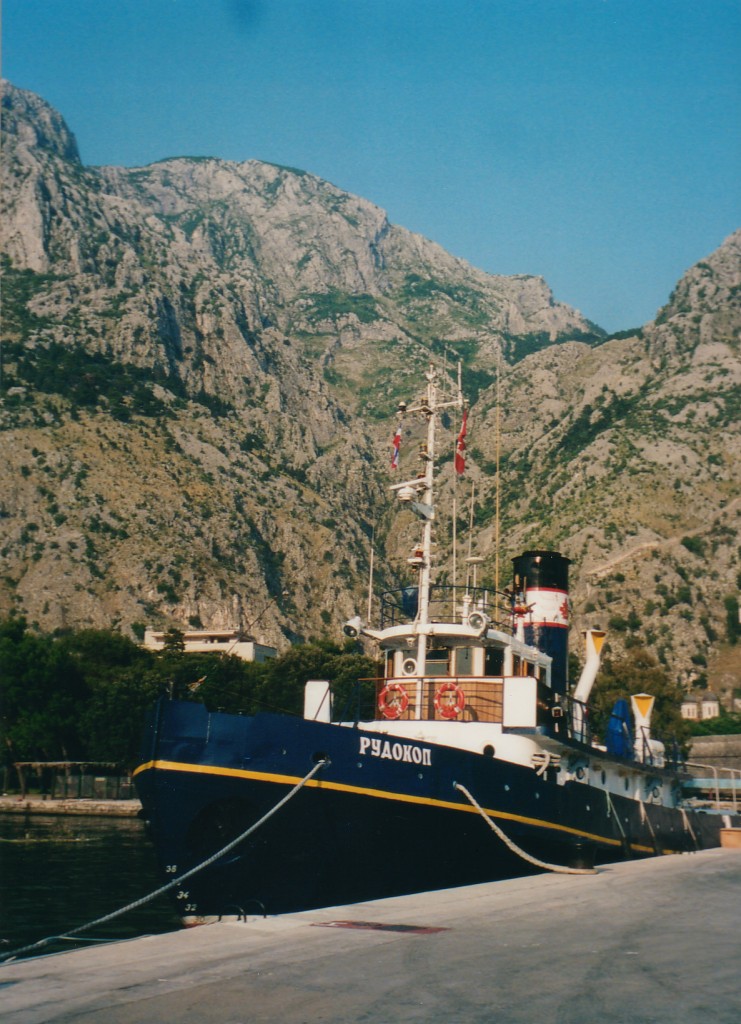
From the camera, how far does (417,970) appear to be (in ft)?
29.6

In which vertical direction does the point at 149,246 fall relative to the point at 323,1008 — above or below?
above

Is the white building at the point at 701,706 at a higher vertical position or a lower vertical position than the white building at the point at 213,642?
lower

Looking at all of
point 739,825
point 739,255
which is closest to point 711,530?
point 739,255

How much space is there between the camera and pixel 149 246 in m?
174

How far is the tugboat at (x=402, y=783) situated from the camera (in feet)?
50.0

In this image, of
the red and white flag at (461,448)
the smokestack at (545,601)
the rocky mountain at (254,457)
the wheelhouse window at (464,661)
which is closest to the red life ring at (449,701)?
the wheelhouse window at (464,661)

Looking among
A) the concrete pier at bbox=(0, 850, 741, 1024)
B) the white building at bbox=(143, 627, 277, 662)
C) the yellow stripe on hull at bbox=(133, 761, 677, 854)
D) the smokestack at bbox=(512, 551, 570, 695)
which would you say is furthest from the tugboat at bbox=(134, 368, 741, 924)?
the white building at bbox=(143, 627, 277, 662)

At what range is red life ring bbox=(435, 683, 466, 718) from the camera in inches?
809

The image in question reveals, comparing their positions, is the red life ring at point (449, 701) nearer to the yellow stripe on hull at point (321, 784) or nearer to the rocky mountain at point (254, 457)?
the yellow stripe on hull at point (321, 784)

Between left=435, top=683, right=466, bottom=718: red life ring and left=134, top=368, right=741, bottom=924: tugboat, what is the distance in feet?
0.12

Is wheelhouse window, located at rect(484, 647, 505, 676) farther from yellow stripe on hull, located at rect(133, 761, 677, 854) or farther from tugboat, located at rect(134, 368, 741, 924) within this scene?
yellow stripe on hull, located at rect(133, 761, 677, 854)

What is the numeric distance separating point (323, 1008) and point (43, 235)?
17003 cm

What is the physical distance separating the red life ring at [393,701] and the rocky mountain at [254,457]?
3629 inches

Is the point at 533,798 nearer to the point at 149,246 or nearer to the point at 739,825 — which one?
the point at 739,825
